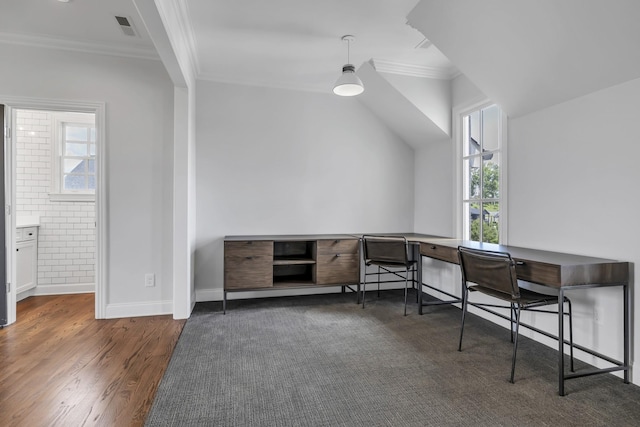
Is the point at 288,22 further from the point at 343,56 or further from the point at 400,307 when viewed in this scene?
the point at 400,307

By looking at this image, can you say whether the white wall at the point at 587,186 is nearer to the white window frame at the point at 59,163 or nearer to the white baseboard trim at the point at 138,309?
the white baseboard trim at the point at 138,309

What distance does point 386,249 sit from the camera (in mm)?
3557

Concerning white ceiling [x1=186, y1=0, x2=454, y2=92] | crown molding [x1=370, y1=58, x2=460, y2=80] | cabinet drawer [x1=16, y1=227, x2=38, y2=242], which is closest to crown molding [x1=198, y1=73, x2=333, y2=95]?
white ceiling [x1=186, y1=0, x2=454, y2=92]

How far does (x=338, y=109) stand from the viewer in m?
4.34

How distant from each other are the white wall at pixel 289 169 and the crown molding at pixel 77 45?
717mm

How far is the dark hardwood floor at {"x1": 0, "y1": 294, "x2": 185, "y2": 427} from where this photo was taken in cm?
183

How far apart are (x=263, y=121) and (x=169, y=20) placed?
178 cm

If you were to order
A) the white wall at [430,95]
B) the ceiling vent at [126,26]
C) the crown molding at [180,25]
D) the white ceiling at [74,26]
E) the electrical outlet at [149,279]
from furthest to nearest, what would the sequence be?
1. the white wall at [430,95]
2. the electrical outlet at [149,279]
3. the ceiling vent at [126,26]
4. the white ceiling at [74,26]
5. the crown molding at [180,25]

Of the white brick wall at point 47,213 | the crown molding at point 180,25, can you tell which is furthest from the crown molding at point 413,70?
the white brick wall at point 47,213

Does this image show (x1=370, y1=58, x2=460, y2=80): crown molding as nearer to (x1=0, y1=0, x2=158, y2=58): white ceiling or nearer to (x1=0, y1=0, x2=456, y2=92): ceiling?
(x1=0, y1=0, x2=456, y2=92): ceiling

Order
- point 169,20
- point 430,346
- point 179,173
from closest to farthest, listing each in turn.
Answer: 1. point 169,20
2. point 430,346
3. point 179,173

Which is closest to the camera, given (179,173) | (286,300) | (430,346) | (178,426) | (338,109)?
(178,426)

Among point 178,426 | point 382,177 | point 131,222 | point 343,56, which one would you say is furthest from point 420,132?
point 178,426

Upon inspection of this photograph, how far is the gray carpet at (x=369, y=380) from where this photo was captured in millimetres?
1782
